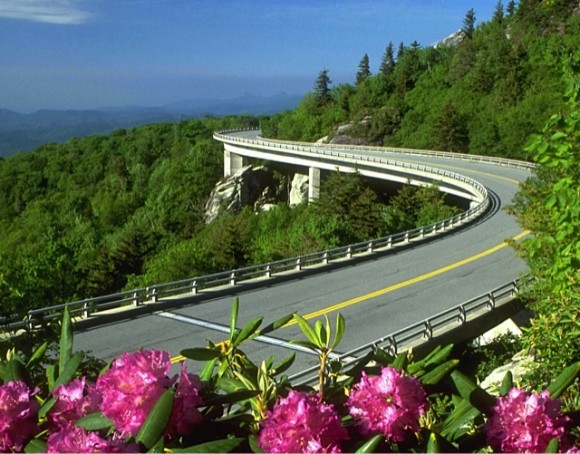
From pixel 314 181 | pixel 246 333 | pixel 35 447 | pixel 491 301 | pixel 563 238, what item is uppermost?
pixel 246 333

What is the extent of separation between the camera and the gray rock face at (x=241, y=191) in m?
80.6

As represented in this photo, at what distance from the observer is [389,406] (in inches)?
74.0

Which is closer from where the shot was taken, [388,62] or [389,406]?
[389,406]

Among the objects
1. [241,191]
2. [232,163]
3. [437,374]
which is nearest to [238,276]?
[437,374]

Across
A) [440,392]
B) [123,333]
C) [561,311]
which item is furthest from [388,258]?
[440,392]

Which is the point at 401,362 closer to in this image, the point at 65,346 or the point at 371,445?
the point at 371,445

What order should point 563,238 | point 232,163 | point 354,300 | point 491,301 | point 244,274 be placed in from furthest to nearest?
point 232,163
point 244,274
point 354,300
point 491,301
point 563,238

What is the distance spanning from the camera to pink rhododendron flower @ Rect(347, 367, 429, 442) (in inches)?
73.8

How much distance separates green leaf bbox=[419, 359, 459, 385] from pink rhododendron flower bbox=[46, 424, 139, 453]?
1.00 m

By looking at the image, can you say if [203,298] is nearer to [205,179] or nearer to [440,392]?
[440,392]

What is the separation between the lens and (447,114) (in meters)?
76.2

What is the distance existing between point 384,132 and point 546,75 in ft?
70.4

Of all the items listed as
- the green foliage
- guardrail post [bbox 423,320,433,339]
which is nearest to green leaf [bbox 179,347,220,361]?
the green foliage

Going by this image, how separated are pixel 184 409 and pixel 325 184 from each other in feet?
185
